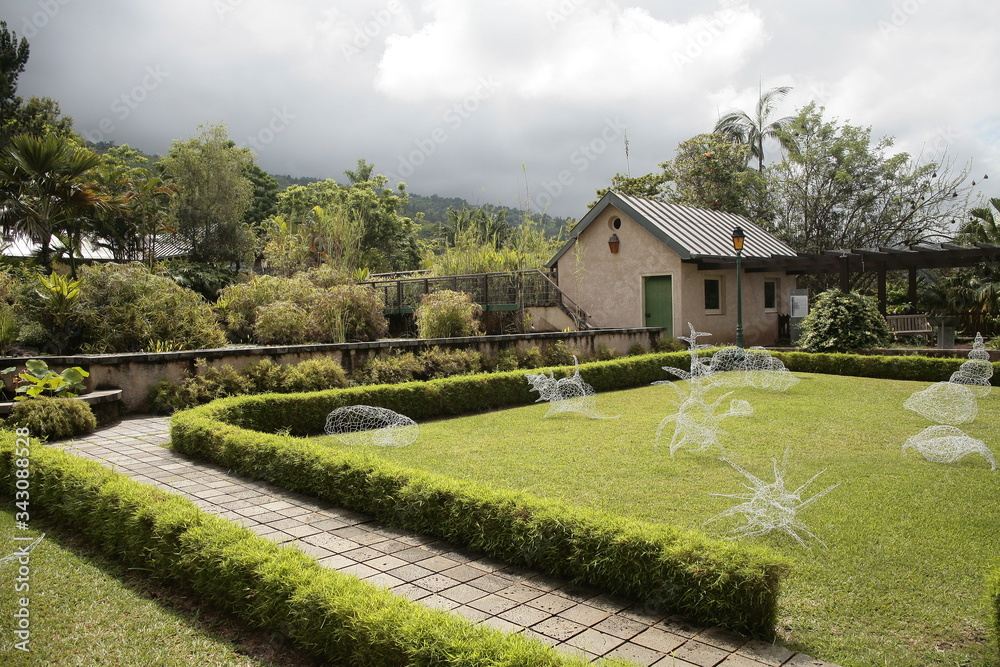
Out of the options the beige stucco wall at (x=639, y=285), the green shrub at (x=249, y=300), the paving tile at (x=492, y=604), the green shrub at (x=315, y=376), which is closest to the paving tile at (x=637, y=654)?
the paving tile at (x=492, y=604)

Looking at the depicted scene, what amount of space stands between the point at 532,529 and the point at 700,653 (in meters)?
1.29

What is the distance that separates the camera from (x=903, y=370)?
43.1ft

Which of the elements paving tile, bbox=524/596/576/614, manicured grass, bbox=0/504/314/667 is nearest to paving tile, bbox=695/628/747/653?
paving tile, bbox=524/596/576/614

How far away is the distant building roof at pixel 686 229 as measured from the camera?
17891 mm

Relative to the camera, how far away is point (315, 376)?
10.7 metres

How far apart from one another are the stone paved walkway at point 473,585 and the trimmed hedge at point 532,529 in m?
0.10

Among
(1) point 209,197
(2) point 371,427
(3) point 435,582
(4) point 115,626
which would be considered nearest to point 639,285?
(2) point 371,427

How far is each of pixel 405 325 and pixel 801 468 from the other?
1579 cm

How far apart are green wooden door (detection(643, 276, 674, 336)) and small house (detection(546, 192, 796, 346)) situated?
0.09 ft

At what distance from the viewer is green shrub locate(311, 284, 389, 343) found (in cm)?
1455

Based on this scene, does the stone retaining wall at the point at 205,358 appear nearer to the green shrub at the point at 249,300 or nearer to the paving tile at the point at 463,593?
the green shrub at the point at 249,300

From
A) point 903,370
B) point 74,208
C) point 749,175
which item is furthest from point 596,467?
point 749,175

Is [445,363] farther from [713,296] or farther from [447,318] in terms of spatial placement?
[713,296]

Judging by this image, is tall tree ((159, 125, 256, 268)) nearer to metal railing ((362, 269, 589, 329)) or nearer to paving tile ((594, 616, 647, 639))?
metal railing ((362, 269, 589, 329))
